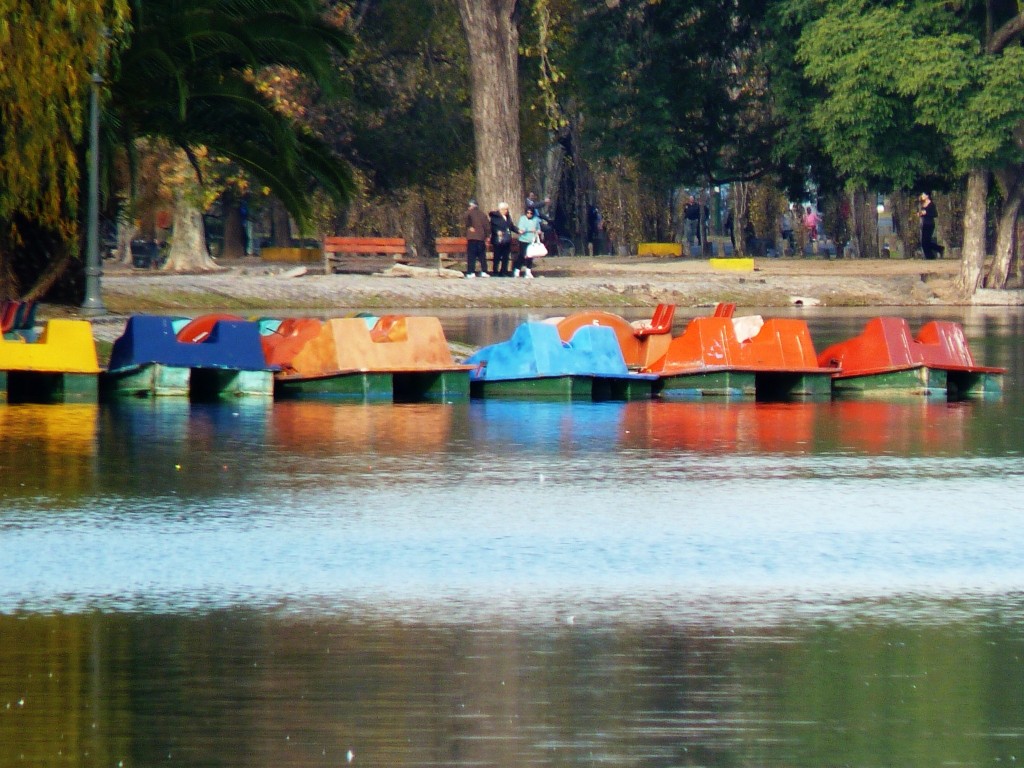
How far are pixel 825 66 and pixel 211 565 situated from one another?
121 ft

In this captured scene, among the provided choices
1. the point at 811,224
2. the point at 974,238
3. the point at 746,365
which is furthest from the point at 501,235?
the point at 811,224

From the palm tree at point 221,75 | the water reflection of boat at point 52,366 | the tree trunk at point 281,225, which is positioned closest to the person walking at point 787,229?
the tree trunk at point 281,225

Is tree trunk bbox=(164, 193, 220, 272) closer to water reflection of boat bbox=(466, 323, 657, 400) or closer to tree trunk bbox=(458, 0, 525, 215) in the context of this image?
tree trunk bbox=(458, 0, 525, 215)

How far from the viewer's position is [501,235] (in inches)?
1761

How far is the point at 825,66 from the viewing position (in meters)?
44.2

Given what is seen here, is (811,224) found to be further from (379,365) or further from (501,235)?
(379,365)

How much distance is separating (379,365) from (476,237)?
26.1m

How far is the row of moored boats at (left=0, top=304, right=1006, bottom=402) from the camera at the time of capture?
17.8 m

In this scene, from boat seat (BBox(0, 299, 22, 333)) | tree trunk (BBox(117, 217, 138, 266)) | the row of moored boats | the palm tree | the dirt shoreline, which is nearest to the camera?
the row of moored boats

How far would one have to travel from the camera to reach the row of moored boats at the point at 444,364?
17.8 meters

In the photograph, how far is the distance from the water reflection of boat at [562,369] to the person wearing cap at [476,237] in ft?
83.4

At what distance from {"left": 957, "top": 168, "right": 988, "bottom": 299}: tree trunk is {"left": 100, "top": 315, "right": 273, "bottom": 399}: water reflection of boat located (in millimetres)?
28246

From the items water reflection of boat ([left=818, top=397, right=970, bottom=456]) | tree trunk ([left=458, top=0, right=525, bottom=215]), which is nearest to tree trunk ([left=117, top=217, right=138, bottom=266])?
tree trunk ([left=458, top=0, right=525, bottom=215])

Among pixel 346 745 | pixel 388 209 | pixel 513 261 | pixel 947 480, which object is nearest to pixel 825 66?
pixel 513 261
